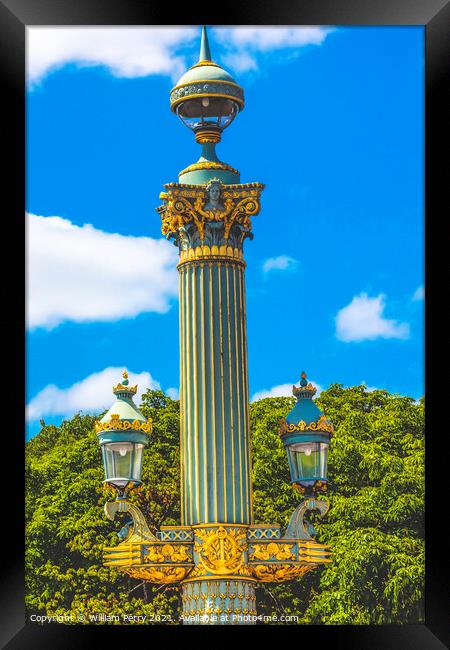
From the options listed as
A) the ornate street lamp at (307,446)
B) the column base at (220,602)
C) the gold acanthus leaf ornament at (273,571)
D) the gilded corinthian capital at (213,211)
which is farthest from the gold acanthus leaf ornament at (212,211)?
the column base at (220,602)

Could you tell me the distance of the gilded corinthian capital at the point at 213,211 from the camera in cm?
2020

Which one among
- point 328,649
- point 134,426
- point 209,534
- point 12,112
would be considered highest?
point 12,112

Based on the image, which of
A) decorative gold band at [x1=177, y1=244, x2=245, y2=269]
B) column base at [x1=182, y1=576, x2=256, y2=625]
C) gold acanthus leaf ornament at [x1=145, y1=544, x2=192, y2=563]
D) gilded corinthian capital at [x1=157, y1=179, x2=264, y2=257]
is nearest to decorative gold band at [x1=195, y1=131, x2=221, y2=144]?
gilded corinthian capital at [x1=157, y1=179, x2=264, y2=257]

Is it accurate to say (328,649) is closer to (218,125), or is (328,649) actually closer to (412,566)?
(218,125)

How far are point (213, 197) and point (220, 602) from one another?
17.1 feet

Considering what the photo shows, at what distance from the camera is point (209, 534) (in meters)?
19.2

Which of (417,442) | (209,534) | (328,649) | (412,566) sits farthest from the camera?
(417,442)

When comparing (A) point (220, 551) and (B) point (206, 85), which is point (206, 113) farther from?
(A) point (220, 551)

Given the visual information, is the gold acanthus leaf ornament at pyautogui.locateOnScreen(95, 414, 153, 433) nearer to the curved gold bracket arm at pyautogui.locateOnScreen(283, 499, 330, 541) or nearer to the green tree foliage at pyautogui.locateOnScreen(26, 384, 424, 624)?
the curved gold bracket arm at pyautogui.locateOnScreen(283, 499, 330, 541)

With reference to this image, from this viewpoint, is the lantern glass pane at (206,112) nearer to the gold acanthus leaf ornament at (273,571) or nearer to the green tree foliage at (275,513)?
the gold acanthus leaf ornament at (273,571)

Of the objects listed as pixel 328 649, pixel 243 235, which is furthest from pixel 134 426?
pixel 328 649

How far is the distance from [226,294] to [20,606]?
5114 millimetres

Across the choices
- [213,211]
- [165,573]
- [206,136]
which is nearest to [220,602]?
[165,573]

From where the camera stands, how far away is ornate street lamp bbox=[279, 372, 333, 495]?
65.1ft
